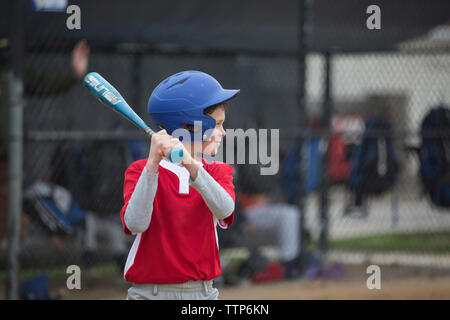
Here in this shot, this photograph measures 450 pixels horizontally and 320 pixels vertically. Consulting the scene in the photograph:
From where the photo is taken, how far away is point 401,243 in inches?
273

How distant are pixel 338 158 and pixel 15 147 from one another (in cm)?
336

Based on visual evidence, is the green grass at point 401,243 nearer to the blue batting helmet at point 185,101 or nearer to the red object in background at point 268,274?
the red object in background at point 268,274

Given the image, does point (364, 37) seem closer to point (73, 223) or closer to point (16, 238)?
point (73, 223)

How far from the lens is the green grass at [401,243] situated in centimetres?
654

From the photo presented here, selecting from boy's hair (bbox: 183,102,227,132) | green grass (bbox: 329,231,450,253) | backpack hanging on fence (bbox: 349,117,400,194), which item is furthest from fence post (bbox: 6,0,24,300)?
green grass (bbox: 329,231,450,253)

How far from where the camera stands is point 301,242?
550cm

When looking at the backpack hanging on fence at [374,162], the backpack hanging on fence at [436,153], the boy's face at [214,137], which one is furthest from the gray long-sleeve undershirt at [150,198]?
the backpack hanging on fence at [436,153]

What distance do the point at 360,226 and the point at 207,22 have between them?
4264mm

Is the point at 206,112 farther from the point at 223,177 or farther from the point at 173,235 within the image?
the point at 173,235

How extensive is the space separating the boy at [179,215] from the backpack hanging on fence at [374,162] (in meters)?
3.84

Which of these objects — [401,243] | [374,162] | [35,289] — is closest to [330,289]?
[374,162]

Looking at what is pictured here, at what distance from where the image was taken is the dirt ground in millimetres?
4848

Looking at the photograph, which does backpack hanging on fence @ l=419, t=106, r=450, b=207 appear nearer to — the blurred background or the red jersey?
the blurred background

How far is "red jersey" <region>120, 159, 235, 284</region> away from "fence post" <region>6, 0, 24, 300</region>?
2.45m
